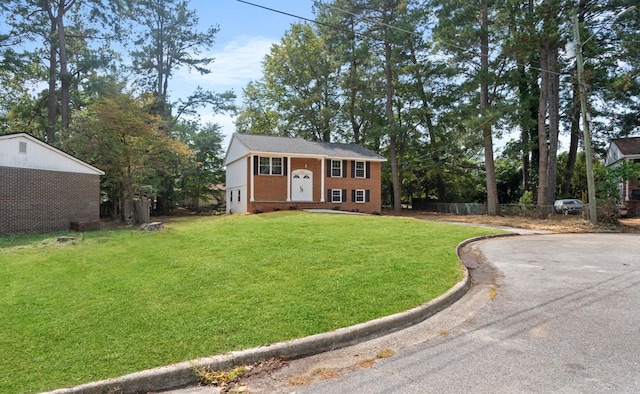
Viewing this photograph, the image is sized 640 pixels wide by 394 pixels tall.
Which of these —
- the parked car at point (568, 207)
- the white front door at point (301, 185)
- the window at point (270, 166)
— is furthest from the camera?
the white front door at point (301, 185)

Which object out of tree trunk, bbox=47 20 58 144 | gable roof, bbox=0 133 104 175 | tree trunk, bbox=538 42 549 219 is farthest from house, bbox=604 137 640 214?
tree trunk, bbox=47 20 58 144

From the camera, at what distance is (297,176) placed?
26.0 m

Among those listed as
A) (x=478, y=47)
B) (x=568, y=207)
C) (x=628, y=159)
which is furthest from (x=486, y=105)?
(x=628, y=159)

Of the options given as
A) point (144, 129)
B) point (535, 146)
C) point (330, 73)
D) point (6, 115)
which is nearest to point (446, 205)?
point (535, 146)

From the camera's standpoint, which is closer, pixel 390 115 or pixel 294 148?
pixel 294 148

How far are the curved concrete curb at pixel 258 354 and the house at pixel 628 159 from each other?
27809 mm

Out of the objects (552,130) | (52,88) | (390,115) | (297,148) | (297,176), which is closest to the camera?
(552,130)

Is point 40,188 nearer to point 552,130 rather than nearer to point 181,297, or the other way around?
point 181,297

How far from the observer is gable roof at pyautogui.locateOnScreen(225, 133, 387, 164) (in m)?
25.1

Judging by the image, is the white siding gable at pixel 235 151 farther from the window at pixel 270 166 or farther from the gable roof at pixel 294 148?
the window at pixel 270 166

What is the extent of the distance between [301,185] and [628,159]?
968 inches

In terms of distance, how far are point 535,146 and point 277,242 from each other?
26.9 m

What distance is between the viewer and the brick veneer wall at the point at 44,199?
538 inches

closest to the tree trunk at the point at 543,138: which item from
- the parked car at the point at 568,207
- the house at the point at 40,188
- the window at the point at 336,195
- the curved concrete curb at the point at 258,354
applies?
the parked car at the point at 568,207
